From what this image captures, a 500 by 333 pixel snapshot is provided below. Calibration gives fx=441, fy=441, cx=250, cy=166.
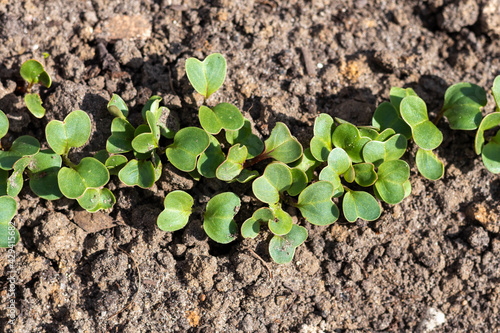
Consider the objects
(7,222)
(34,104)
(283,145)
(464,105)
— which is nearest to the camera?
(7,222)

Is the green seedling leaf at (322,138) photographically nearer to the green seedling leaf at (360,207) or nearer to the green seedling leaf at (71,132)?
the green seedling leaf at (360,207)

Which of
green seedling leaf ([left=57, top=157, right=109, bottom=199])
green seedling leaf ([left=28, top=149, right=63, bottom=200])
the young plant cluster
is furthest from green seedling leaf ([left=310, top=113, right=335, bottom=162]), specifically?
green seedling leaf ([left=28, top=149, right=63, bottom=200])

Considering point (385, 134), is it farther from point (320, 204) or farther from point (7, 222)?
point (7, 222)

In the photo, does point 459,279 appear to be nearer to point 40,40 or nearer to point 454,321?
point 454,321

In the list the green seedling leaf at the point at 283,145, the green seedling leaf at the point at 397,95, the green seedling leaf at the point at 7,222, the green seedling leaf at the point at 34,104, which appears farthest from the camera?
the green seedling leaf at the point at 397,95

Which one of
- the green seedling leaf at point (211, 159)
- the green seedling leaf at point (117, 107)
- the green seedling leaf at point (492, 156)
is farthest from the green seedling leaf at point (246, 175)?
the green seedling leaf at point (492, 156)

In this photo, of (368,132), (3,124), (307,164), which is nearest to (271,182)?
(307,164)
